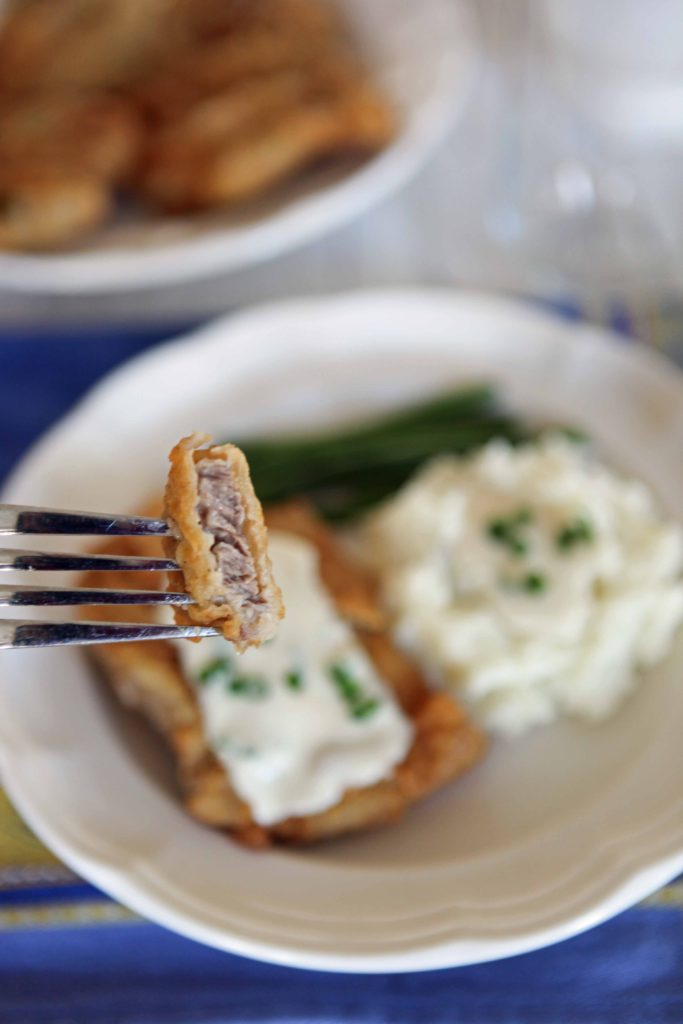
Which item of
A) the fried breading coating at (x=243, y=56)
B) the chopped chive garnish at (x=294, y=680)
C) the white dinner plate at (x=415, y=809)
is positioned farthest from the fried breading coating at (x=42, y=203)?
the chopped chive garnish at (x=294, y=680)

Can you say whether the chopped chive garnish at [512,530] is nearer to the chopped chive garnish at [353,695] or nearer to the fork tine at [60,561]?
the chopped chive garnish at [353,695]

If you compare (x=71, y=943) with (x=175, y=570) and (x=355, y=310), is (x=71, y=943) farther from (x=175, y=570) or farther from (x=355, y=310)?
(x=355, y=310)

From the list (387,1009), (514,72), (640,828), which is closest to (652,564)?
(640,828)

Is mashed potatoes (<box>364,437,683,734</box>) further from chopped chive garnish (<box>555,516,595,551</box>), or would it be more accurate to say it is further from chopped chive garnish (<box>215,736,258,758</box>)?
chopped chive garnish (<box>215,736,258,758</box>)

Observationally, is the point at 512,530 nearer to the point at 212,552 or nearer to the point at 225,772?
the point at 225,772

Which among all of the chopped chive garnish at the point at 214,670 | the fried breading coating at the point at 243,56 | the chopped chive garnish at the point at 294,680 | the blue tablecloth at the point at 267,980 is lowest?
the blue tablecloth at the point at 267,980

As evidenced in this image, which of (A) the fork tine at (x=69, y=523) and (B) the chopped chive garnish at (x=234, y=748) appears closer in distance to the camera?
(A) the fork tine at (x=69, y=523)
